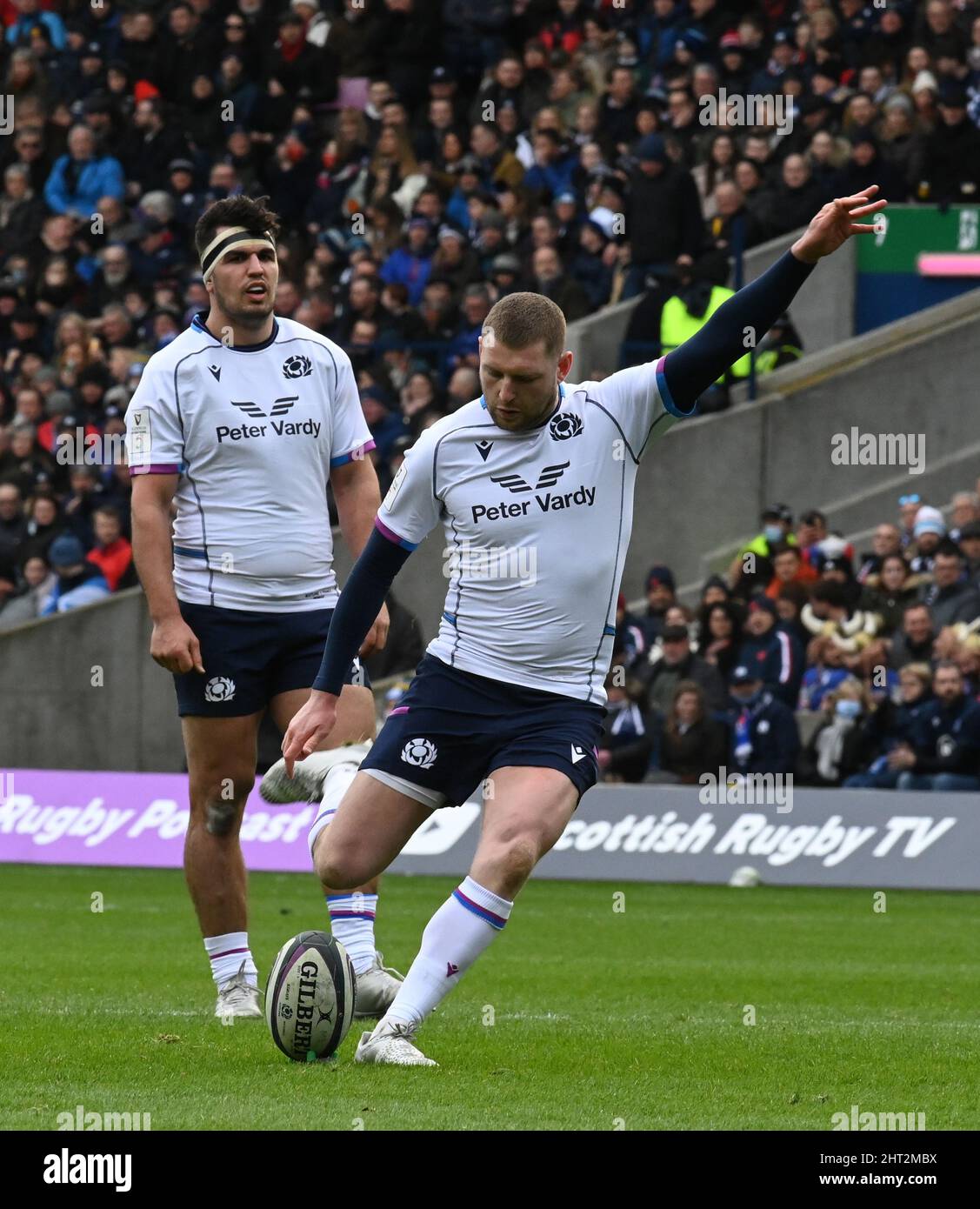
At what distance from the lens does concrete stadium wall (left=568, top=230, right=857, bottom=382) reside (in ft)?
67.3

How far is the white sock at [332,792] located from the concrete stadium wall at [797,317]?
522 inches

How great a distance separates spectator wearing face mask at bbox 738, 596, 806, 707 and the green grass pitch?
10.5ft

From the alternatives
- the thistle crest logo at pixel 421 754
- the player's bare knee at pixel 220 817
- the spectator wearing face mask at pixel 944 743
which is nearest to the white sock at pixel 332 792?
the thistle crest logo at pixel 421 754

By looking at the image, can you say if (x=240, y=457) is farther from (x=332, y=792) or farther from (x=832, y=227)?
(x=832, y=227)

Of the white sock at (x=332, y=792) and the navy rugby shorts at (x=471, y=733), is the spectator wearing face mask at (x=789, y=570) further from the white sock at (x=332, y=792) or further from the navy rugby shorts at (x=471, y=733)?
the navy rugby shorts at (x=471, y=733)

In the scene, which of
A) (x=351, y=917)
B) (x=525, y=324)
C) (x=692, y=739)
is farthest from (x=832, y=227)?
(x=692, y=739)

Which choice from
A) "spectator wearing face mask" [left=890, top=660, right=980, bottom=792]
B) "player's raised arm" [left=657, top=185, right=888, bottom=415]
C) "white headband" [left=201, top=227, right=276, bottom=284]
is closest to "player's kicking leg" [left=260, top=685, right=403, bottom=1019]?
"white headband" [left=201, top=227, right=276, bottom=284]

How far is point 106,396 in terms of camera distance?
70.0 feet

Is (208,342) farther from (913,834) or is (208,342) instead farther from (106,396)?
(106,396)

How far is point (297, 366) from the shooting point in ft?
25.6

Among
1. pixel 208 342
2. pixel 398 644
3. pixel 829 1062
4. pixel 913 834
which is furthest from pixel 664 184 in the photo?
pixel 829 1062

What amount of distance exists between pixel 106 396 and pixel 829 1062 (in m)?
15.7

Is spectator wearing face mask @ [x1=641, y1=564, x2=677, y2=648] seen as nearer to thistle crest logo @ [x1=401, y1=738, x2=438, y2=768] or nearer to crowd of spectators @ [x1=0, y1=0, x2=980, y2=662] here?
crowd of spectators @ [x1=0, y1=0, x2=980, y2=662]

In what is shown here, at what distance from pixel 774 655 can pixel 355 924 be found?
9.97 m
